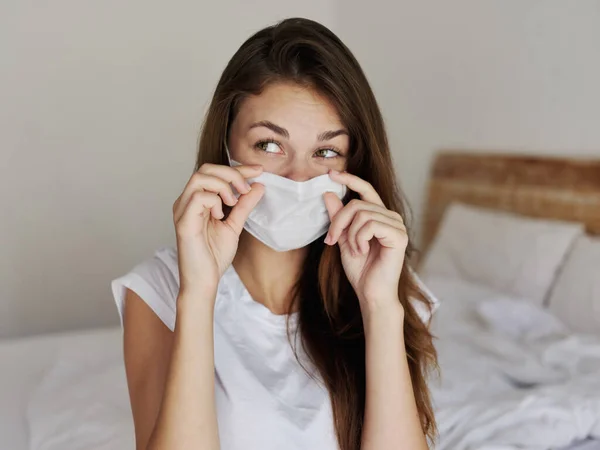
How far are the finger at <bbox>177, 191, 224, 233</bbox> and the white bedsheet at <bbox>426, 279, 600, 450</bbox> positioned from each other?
727mm

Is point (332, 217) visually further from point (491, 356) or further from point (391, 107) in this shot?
point (391, 107)

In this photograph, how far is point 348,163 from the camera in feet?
3.76

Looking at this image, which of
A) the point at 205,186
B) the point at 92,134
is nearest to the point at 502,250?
the point at 205,186

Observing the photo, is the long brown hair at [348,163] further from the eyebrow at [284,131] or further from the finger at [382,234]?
the finger at [382,234]

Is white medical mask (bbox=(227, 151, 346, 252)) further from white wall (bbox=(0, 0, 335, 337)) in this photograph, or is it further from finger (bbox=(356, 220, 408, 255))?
white wall (bbox=(0, 0, 335, 337))

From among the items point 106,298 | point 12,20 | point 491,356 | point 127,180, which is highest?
point 12,20

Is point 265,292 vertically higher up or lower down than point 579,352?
higher up

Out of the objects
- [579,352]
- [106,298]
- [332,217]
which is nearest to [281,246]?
[332,217]

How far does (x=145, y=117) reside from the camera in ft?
8.59

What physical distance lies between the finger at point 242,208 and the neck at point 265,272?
0.18 meters

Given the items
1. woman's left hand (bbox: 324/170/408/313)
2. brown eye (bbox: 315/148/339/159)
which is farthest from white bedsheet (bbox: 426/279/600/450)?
brown eye (bbox: 315/148/339/159)

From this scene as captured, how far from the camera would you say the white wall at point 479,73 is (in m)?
2.17

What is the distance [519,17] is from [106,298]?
2111mm

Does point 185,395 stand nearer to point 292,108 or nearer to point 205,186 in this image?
point 205,186
